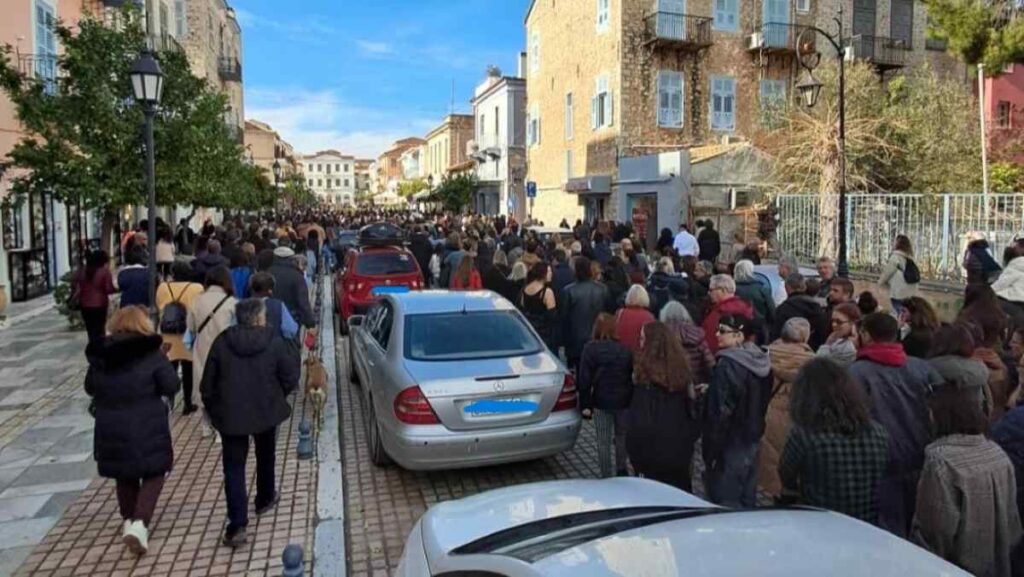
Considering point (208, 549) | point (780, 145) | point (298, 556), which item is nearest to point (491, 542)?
point (298, 556)

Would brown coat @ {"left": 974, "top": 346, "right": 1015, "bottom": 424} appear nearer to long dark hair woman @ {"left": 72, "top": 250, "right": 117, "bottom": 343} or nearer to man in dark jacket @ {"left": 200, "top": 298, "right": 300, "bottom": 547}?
man in dark jacket @ {"left": 200, "top": 298, "right": 300, "bottom": 547}

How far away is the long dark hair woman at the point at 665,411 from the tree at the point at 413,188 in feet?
186

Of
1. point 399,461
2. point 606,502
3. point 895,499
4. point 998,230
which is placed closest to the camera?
point 606,502

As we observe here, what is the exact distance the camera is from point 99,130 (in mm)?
11703

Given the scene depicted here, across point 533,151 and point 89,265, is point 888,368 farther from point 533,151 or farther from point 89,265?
point 533,151

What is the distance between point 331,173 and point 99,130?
553 ft

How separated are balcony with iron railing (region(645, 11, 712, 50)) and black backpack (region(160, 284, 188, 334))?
2233 cm

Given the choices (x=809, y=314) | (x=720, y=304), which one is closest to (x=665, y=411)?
(x=720, y=304)

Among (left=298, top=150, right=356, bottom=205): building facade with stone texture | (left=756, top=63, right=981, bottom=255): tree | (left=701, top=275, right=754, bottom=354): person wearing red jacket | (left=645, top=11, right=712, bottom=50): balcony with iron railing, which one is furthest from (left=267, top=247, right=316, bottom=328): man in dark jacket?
(left=298, top=150, right=356, bottom=205): building facade with stone texture

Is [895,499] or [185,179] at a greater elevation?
[185,179]

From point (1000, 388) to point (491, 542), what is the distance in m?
3.96

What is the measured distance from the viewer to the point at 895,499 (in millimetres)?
3814

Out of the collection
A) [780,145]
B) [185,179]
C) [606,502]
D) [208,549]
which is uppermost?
[780,145]

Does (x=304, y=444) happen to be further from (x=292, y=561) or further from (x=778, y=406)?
(x=778, y=406)
